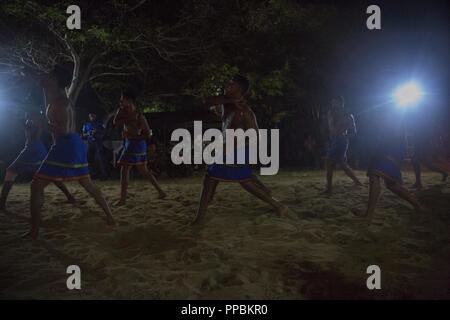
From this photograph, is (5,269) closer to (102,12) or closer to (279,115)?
(102,12)

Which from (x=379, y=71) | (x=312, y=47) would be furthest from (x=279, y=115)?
(x=379, y=71)

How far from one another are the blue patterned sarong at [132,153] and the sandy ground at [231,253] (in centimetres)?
81

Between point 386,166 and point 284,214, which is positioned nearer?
point 386,166

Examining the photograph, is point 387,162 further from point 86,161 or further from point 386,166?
point 86,161

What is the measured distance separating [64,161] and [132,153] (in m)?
2.26

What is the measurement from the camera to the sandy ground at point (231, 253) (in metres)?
2.89

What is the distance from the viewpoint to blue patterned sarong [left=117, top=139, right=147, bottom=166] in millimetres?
6457

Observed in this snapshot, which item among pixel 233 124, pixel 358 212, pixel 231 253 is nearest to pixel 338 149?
pixel 358 212

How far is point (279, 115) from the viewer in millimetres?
16016

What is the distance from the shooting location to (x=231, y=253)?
3717 millimetres

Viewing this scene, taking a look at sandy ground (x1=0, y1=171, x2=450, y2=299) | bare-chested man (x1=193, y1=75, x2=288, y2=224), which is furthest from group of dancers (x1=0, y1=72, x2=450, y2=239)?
sandy ground (x1=0, y1=171, x2=450, y2=299)

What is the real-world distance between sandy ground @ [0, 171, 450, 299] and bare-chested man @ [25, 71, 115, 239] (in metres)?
0.51

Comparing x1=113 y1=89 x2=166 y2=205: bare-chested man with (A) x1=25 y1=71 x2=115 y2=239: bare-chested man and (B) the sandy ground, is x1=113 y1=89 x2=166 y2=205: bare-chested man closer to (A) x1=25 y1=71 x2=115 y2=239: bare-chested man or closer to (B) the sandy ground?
(B) the sandy ground

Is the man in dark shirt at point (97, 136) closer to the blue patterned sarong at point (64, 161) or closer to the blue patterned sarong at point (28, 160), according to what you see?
the blue patterned sarong at point (28, 160)
